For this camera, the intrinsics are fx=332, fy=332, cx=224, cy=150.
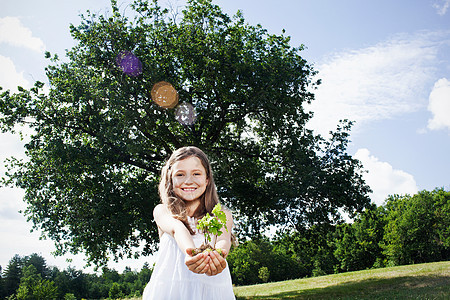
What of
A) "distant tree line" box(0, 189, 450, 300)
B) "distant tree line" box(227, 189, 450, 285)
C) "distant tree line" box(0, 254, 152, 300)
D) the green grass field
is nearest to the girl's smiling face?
the green grass field

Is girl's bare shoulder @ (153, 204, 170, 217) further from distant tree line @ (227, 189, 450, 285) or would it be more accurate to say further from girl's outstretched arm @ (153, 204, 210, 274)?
distant tree line @ (227, 189, 450, 285)

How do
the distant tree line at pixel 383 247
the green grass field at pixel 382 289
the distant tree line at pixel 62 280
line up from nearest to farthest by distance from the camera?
the green grass field at pixel 382 289 → the distant tree line at pixel 383 247 → the distant tree line at pixel 62 280

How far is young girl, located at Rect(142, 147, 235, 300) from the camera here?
272cm

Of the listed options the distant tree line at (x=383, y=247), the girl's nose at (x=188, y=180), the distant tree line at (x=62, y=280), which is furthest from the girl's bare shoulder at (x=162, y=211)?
the distant tree line at (x=62, y=280)

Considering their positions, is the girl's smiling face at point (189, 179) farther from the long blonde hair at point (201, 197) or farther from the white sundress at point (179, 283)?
the white sundress at point (179, 283)

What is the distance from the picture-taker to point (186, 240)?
278 centimetres

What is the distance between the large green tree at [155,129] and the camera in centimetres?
1530

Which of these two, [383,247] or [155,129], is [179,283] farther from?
[383,247]

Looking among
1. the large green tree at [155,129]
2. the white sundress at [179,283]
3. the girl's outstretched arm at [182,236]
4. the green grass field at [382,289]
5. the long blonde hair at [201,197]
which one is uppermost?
the large green tree at [155,129]

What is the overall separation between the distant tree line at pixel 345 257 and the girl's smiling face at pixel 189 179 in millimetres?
45652

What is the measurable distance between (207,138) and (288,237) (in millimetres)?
7332

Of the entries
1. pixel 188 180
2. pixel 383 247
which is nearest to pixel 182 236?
pixel 188 180

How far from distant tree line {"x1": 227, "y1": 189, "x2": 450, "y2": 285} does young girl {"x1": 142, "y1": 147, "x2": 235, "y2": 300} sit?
4704 cm

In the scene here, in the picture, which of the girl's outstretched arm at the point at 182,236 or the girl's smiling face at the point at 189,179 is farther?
the girl's smiling face at the point at 189,179
